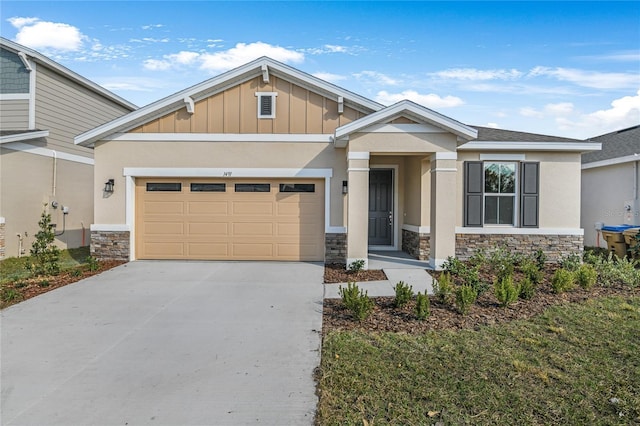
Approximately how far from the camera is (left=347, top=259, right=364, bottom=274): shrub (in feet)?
26.5

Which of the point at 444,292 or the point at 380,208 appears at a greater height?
the point at 380,208

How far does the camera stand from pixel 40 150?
1096cm

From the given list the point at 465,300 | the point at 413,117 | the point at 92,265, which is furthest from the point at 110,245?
the point at 465,300

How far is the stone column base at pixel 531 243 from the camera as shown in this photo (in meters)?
9.27

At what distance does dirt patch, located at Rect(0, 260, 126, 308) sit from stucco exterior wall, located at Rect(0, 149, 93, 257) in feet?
11.3

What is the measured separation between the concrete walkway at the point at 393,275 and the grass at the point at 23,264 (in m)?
6.72

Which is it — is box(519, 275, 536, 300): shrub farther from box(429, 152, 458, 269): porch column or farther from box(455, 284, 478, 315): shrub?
box(429, 152, 458, 269): porch column

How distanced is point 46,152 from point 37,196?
137 cm

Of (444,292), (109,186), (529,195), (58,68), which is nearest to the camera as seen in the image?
(444,292)

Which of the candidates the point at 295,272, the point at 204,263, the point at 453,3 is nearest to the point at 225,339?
the point at 295,272

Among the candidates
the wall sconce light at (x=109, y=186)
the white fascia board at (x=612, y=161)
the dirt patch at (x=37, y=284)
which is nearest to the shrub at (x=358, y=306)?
the dirt patch at (x=37, y=284)

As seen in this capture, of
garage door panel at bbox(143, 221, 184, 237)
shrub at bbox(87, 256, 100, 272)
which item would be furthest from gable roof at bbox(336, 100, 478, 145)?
shrub at bbox(87, 256, 100, 272)

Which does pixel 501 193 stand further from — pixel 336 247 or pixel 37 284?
pixel 37 284

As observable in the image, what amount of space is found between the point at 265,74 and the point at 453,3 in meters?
5.26
